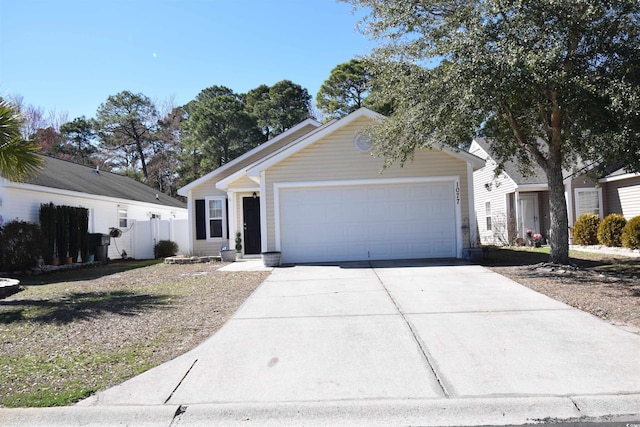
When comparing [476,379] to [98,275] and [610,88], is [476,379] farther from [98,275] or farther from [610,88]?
[98,275]

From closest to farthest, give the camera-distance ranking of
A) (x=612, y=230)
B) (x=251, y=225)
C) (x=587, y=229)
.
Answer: (x=612, y=230)
(x=251, y=225)
(x=587, y=229)

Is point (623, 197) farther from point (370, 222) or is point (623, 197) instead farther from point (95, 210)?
point (95, 210)

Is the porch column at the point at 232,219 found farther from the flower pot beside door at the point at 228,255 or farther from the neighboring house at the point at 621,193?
the neighboring house at the point at 621,193

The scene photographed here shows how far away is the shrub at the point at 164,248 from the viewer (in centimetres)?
2069

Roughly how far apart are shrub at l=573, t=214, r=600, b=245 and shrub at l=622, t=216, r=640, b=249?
2213mm

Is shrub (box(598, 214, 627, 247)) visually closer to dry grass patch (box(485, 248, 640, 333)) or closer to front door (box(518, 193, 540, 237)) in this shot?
dry grass patch (box(485, 248, 640, 333))

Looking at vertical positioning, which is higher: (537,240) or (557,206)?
(557,206)

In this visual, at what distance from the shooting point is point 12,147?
10.2 meters

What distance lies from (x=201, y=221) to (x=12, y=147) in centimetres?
872

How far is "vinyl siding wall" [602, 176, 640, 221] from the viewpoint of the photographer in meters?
16.8

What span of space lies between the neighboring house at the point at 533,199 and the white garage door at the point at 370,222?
155 inches

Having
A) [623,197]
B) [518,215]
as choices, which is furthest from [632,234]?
[518,215]

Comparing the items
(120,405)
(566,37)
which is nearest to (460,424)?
(120,405)

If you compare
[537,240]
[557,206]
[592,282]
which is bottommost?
[592,282]
